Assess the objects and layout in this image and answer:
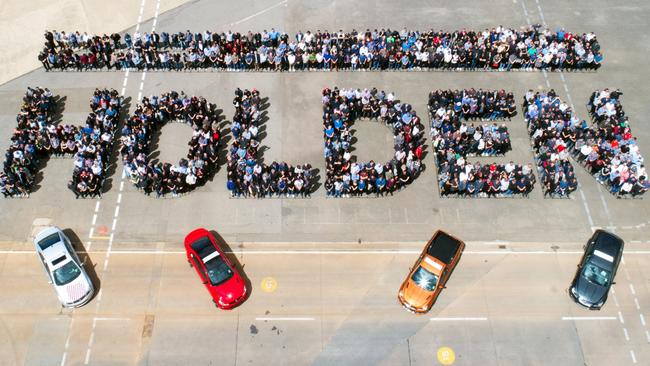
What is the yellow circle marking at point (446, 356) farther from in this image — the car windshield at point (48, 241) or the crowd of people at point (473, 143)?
Result: the car windshield at point (48, 241)

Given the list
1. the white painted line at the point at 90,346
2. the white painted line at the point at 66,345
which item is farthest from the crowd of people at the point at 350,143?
the white painted line at the point at 66,345

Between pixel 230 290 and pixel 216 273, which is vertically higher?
pixel 216 273

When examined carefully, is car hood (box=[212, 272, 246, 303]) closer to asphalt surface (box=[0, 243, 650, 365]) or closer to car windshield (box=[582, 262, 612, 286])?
asphalt surface (box=[0, 243, 650, 365])

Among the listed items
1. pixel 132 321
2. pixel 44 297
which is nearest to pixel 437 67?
pixel 132 321

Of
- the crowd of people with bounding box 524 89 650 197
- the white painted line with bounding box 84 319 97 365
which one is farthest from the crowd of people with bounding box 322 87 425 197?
the white painted line with bounding box 84 319 97 365

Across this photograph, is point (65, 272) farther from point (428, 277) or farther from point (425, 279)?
point (428, 277)

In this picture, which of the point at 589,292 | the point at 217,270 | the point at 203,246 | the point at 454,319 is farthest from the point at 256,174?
the point at 589,292

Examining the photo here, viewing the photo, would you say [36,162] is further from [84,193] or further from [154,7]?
[154,7]
